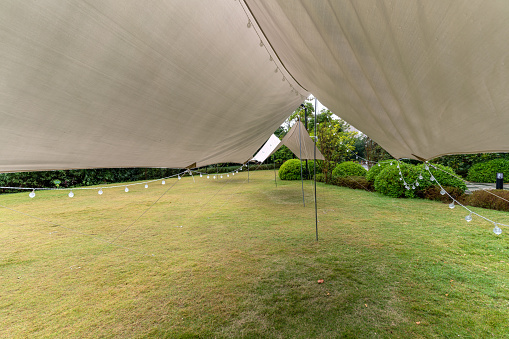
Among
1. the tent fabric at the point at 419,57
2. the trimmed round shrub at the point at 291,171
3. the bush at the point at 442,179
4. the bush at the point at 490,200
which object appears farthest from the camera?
the trimmed round shrub at the point at 291,171

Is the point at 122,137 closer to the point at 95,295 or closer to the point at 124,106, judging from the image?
the point at 124,106

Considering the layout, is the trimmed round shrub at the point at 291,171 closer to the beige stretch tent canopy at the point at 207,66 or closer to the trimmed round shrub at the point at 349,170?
the trimmed round shrub at the point at 349,170

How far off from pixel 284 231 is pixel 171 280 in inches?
81.0

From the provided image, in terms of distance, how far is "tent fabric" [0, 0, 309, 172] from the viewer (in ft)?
3.00

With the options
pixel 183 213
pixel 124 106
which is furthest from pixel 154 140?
pixel 183 213

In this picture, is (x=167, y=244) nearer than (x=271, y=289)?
No

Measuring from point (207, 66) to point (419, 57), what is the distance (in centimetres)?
115

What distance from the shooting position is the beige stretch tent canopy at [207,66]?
73 centimetres

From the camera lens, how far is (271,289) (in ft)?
7.75

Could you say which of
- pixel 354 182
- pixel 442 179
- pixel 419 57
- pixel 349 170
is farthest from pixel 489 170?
pixel 419 57

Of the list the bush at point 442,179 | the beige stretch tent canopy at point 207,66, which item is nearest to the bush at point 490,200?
the bush at point 442,179

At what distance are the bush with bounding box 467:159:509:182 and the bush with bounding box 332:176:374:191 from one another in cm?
332

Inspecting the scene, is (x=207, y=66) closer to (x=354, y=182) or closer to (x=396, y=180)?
(x=396, y=180)

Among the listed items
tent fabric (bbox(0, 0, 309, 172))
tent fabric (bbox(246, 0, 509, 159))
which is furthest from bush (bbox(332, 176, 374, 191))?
tent fabric (bbox(0, 0, 309, 172))
